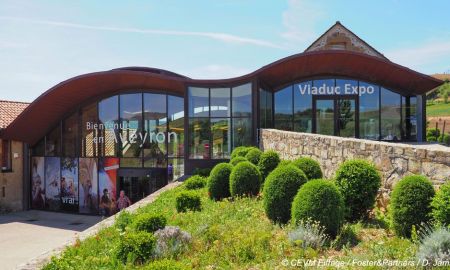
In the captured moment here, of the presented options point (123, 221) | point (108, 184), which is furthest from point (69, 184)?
point (123, 221)

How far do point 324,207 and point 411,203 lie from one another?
1.31m

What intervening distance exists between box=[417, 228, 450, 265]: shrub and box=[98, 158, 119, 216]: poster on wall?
20744 mm

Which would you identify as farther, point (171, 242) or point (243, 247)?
point (171, 242)

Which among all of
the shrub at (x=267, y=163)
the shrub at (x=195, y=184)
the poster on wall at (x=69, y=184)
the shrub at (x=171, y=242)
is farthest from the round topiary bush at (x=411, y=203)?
the poster on wall at (x=69, y=184)

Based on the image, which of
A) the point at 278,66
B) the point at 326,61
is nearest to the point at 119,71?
the point at 278,66

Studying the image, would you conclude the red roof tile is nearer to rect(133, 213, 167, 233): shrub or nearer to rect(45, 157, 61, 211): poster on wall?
rect(45, 157, 61, 211): poster on wall

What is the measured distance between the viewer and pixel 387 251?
5.45 m

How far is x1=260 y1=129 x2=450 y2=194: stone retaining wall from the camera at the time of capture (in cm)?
609

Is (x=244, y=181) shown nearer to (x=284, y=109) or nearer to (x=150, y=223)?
(x=150, y=223)

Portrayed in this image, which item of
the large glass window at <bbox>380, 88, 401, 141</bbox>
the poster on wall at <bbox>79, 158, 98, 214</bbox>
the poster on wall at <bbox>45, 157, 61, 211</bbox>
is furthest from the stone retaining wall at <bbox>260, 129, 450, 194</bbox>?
the poster on wall at <bbox>45, 157, 61, 211</bbox>

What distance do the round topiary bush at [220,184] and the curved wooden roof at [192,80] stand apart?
8539mm

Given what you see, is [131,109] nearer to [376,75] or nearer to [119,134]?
[119,134]

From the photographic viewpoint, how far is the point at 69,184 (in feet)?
81.6

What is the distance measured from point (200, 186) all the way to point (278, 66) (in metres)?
7.84
